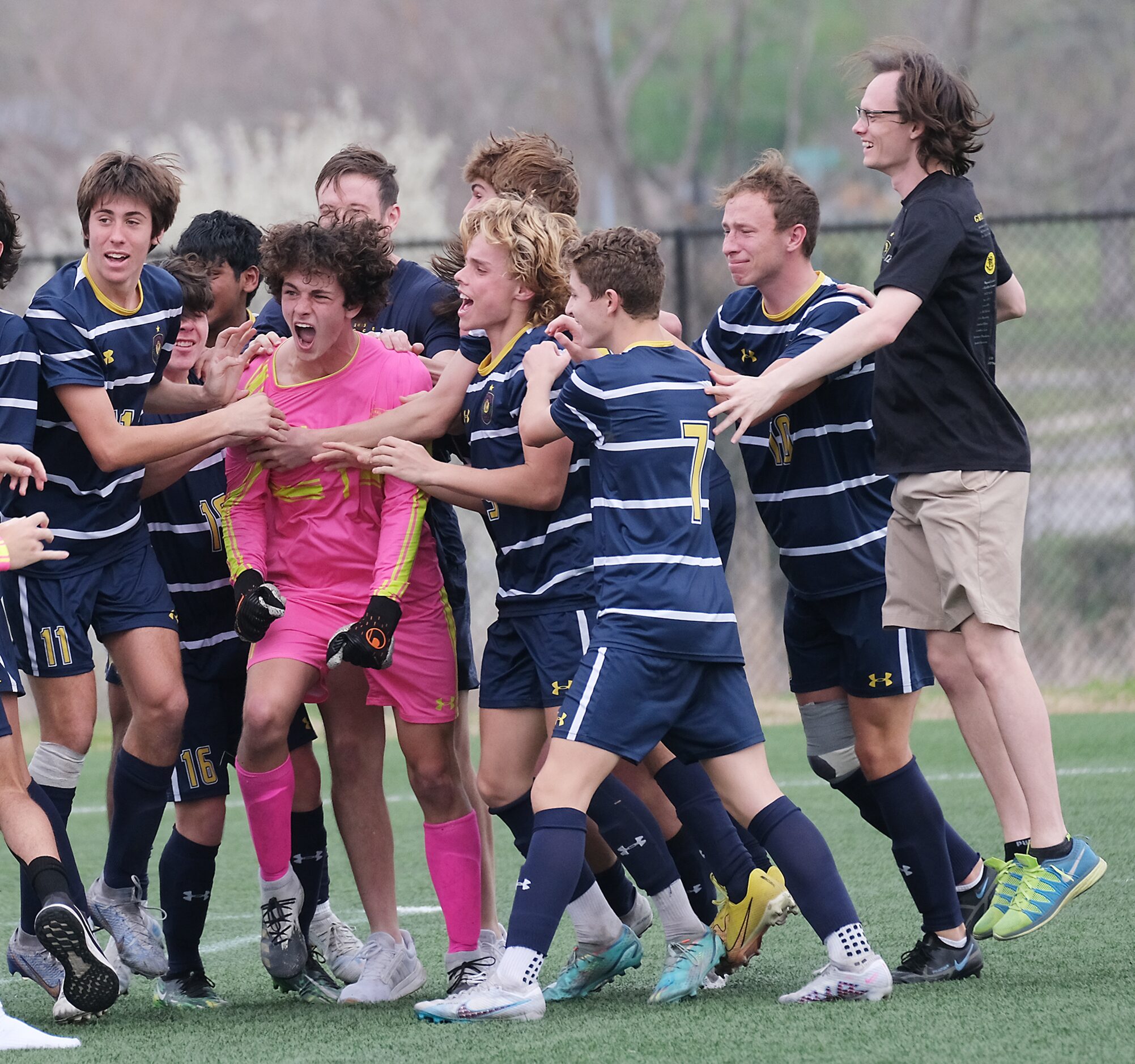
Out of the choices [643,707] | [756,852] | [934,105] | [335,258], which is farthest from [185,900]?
[934,105]

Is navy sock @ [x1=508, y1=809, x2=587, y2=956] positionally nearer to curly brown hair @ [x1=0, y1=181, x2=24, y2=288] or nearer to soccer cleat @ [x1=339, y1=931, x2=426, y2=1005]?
soccer cleat @ [x1=339, y1=931, x2=426, y2=1005]

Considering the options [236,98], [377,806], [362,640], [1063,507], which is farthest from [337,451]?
[236,98]

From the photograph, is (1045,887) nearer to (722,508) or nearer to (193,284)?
(722,508)

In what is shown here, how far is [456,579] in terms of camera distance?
455cm

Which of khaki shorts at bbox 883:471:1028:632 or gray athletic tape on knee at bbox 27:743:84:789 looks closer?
khaki shorts at bbox 883:471:1028:632

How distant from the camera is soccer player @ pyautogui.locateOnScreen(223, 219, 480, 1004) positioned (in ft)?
13.4

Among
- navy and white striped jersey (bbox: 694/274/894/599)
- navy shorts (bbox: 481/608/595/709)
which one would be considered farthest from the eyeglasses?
navy shorts (bbox: 481/608/595/709)

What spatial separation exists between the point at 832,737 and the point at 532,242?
1.54m

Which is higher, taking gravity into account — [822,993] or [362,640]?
[362,640]

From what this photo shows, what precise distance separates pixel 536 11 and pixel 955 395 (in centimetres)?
2929

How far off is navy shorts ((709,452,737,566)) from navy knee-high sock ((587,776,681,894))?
0.75 meters

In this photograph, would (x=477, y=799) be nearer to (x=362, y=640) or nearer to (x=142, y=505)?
(x=362, y=640)

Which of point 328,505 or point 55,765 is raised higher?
point 328,505

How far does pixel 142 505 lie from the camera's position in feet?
15.0
